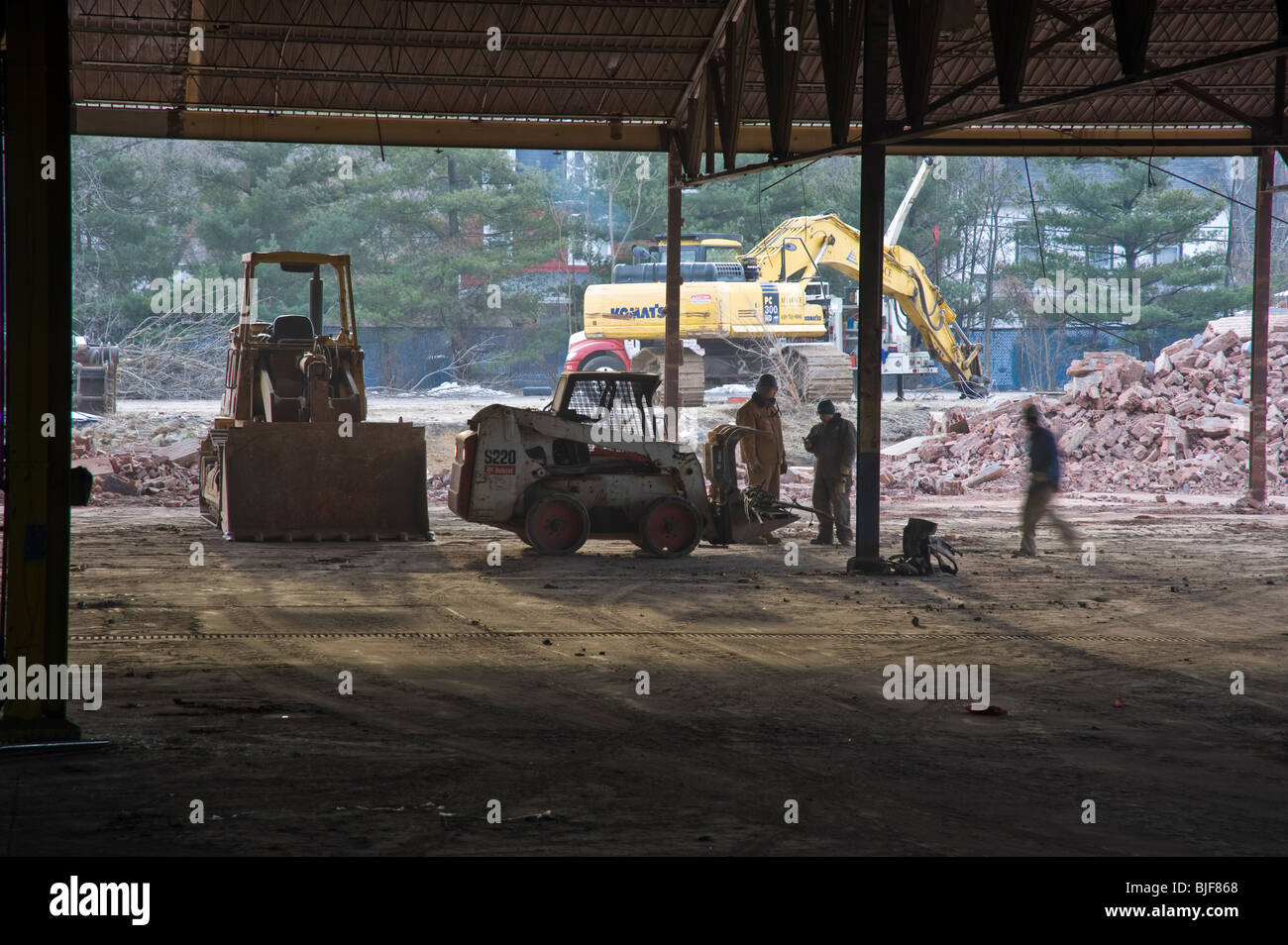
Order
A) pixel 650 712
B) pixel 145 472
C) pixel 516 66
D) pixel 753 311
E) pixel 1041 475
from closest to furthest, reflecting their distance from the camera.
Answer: pixel 650 712 < pixel 1041 475 < pixel 516 66 < pixel 145 472 < pixel 753 311

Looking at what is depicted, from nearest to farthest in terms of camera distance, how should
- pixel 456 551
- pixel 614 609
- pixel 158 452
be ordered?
pixel 614 609 < pixel 456 551 < pixel 158 452

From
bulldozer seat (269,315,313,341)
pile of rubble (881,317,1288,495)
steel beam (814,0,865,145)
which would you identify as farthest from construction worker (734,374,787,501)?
pile of rubble (881,317,1288,495)

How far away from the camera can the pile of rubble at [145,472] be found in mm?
20078

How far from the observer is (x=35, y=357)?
653 centimetres

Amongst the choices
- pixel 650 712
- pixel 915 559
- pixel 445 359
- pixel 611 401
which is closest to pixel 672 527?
pixel 611 401

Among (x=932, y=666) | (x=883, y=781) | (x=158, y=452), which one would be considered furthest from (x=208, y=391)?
(x=883, y=781)

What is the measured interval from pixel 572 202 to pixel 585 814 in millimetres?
40900

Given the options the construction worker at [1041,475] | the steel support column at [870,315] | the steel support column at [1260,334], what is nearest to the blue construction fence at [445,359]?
the steel support column at [1260,334]

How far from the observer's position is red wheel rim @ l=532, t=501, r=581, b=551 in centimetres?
1413

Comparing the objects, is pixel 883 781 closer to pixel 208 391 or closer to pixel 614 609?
pixel 614 609

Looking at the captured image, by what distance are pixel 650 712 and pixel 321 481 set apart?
829 centimetres

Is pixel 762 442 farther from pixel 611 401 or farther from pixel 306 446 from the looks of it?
pixel 306 446

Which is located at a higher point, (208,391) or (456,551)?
(208,391)

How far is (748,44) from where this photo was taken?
16734 mm
